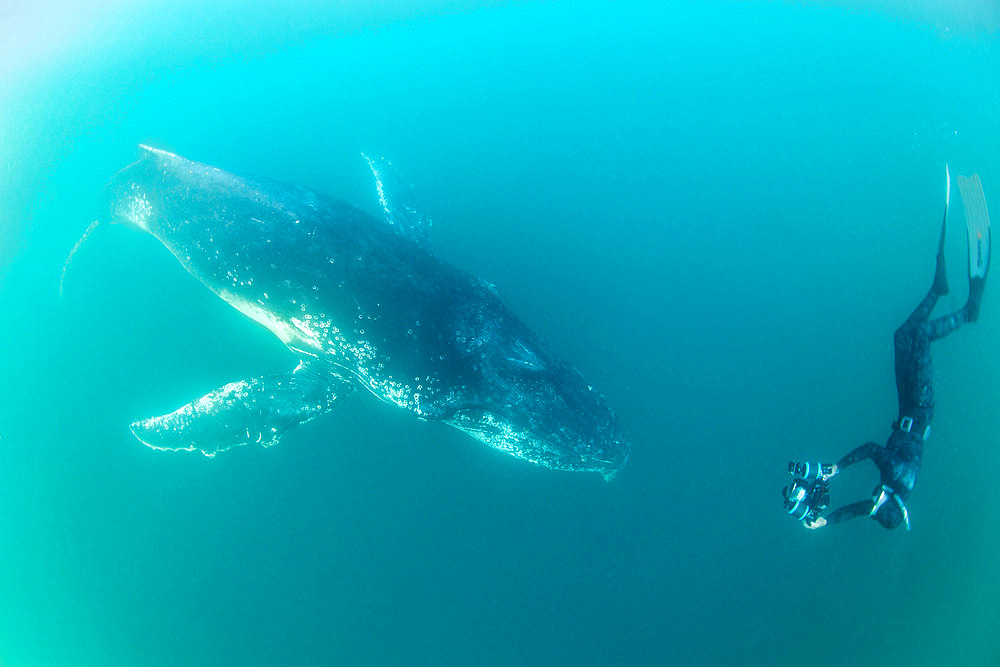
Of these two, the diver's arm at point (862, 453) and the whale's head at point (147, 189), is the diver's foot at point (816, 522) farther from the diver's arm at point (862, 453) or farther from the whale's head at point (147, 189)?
the whale's head at point (147, 189)

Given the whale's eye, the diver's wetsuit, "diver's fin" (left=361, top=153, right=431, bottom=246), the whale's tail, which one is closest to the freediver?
the diver's wetsuit

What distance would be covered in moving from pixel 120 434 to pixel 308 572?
536 cm

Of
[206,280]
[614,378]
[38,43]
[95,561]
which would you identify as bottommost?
[95,561]

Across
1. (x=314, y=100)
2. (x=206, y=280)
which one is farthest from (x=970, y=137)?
(x=206, y=280)

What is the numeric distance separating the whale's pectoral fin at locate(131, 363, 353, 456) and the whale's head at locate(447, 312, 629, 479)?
2331mm

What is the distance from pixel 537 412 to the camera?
6.00m

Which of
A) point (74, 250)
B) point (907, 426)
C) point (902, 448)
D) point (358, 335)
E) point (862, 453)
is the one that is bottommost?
point (358, 335)

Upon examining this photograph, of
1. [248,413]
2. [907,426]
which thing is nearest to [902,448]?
[907,426]

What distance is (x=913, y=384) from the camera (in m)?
7.34

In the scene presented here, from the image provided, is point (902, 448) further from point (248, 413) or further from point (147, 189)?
point (147, 189)

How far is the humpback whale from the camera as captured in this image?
591 cm

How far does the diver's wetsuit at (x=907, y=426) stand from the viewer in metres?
6.73

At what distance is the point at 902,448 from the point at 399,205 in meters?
10.3

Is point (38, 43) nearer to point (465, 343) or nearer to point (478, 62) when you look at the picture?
point (478, 62)
